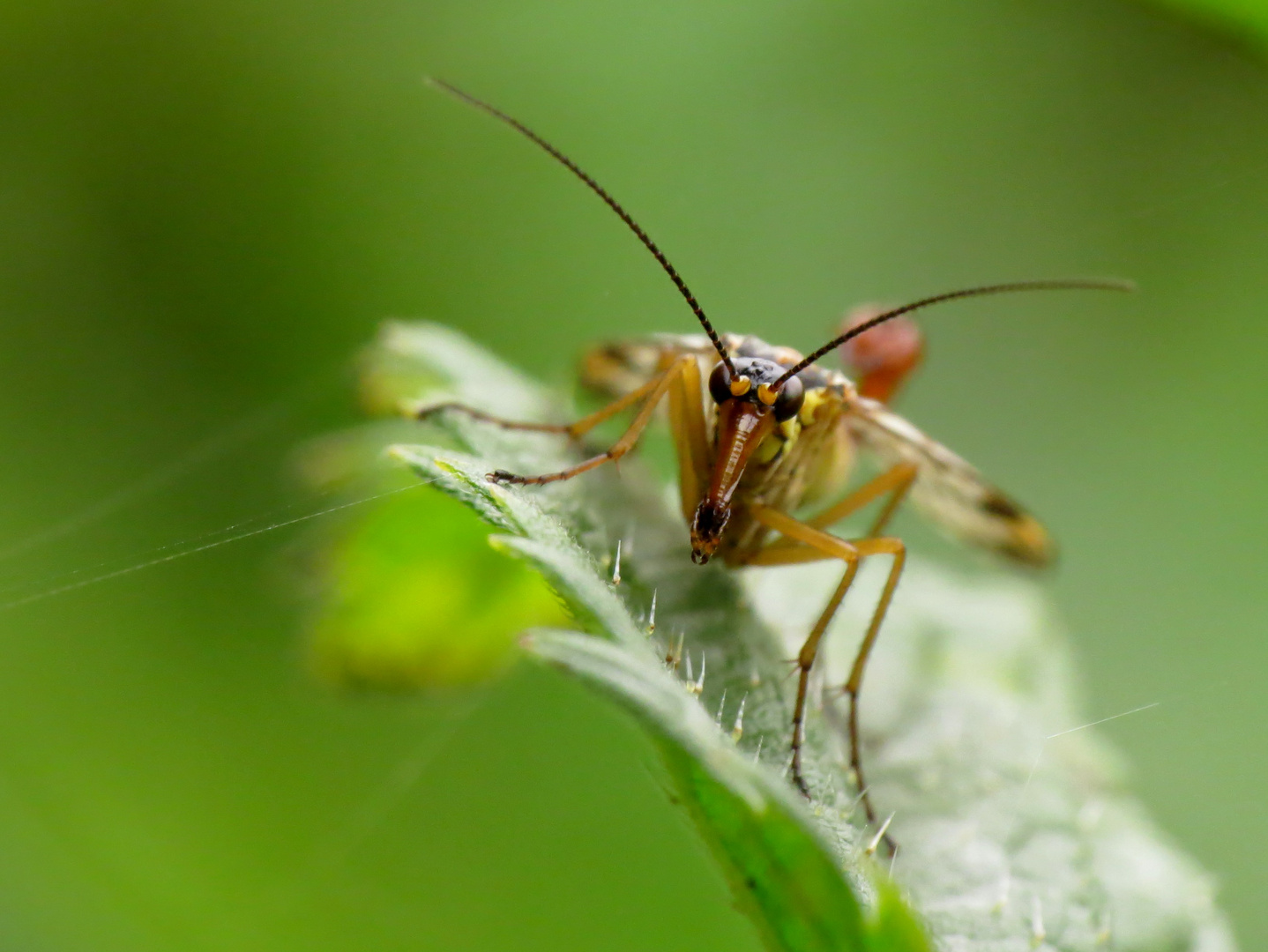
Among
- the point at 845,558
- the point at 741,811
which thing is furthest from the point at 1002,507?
the point at 741,811

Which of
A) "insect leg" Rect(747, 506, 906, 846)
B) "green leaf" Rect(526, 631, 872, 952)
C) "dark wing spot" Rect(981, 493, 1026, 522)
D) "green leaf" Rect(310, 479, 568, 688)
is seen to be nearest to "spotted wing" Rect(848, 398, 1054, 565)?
"dark wing spot" Rect(981, 493, 1026, 522)

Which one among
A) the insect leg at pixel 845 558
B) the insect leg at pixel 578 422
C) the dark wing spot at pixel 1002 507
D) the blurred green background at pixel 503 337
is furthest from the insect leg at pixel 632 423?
the dark wing spot at pixel 1002 507

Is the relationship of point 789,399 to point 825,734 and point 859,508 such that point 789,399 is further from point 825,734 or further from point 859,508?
point 825,734

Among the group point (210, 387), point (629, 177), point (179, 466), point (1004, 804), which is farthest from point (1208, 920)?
point (629, 177)

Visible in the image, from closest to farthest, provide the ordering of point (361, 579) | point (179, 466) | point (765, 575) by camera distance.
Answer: point (361, 579) < point (765, 575) < point (179, 466)

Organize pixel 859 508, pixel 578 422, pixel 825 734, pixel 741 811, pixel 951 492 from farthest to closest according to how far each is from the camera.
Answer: pixel 951 492 → pixel 859 508 → pixel 578 422 → pixel 825 734 → pixel 741 811

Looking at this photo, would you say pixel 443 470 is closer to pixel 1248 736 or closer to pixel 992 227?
pixel 1248 736

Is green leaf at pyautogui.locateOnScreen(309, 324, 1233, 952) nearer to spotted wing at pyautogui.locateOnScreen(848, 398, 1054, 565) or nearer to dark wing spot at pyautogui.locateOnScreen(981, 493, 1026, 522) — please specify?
spotted wing at pyautogui.locateOnScreen(848, 398, 1054, 565)

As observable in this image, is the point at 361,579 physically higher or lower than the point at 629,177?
lower
